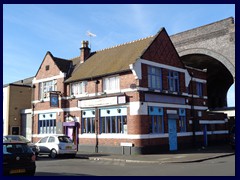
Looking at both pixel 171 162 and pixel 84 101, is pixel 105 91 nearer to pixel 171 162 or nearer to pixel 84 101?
pixel 84 101

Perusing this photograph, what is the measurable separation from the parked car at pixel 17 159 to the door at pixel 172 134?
1380 cm

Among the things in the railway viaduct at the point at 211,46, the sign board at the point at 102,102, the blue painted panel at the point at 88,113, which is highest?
the railway viaduct at the point at 211,46

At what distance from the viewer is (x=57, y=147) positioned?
773 inches

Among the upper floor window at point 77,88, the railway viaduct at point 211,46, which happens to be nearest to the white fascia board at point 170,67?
the upper floor window at point 77,88

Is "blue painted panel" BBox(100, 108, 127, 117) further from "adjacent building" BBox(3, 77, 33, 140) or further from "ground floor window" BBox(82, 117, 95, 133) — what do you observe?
"adjacent building" BBox(3, 77, 33, 140)

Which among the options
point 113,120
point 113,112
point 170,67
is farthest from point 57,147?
point 170,67

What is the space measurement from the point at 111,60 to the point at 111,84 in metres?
2.78

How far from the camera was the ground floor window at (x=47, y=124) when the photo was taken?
27556 mm

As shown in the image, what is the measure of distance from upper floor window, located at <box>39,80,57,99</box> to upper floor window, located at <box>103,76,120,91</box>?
6.51 metres

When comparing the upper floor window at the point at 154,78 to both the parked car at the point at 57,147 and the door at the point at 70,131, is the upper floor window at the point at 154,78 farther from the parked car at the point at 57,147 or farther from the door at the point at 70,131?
the door at the point at 70,131

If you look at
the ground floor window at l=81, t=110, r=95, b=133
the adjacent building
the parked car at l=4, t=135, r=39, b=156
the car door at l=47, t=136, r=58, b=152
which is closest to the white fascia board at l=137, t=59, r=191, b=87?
the ground floor window at l=81, t=110, r=95, b=133

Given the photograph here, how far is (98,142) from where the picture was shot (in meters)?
23.5

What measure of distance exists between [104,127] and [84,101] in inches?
118

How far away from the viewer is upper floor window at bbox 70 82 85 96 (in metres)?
25.6
